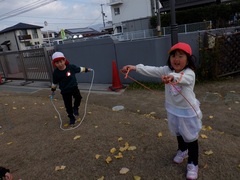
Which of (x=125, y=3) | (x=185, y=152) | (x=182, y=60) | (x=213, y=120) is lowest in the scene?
(x=213, y=120)

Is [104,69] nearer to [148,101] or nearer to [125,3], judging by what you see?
[148,101]

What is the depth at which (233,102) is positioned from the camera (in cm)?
521

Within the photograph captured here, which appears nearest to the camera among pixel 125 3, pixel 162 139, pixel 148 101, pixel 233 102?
pixel 162 139

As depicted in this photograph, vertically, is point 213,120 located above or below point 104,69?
below

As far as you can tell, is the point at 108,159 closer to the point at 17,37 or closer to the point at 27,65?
the point at 27,65

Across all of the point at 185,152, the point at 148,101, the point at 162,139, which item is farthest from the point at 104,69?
the point at 185,152

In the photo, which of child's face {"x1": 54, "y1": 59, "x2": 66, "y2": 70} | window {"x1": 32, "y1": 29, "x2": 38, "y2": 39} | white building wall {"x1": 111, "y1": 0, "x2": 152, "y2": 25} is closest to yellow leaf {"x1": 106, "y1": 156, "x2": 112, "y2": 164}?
child's face {"x1": 54, "y1": 59, "x2": 66, "y2": 70}

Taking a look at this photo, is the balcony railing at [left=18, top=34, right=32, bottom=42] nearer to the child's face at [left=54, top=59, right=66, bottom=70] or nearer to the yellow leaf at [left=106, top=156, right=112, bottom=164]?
the child's face at [left=54, top=59, right=66, bottom=70]

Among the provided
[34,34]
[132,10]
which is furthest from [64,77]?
[34,34]

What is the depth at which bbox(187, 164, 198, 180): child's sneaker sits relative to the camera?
2552 millimetres

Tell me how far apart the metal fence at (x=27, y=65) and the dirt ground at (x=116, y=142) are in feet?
9.50

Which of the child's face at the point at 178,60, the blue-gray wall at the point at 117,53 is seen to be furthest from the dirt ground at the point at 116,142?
the blue-gray wall at the point at 117,53

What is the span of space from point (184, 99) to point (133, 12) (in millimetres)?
39370

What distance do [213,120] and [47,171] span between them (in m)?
3.22
